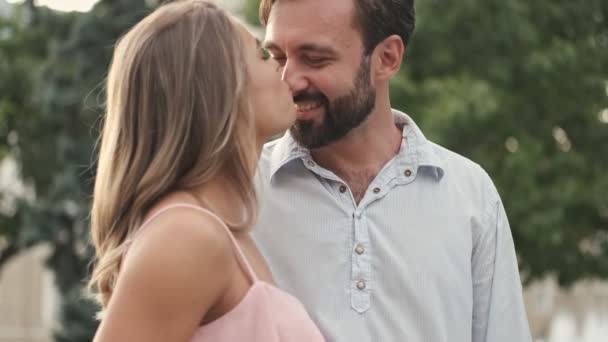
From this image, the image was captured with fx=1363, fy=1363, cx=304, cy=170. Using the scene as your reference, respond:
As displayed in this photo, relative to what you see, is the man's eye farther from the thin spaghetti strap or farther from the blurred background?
the blurred background

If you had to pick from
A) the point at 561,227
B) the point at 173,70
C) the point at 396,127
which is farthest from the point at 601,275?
the point at 173,70

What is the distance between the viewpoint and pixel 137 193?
260cm

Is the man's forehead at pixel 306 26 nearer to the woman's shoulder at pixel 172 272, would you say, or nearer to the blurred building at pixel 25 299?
the woman's shoulder at pixel 172 272

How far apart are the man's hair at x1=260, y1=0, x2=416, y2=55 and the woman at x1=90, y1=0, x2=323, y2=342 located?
0.76 metres

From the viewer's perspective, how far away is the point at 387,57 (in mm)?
3562

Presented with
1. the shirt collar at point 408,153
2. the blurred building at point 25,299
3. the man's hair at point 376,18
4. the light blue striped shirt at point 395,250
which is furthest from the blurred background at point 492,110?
the blurred building at point 25,299

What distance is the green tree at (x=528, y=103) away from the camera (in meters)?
14.0

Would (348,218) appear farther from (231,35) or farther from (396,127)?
(231,35)

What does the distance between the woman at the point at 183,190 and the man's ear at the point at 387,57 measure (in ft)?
2.67

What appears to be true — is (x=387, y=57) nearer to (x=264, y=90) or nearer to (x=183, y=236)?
(x=264, y=90)

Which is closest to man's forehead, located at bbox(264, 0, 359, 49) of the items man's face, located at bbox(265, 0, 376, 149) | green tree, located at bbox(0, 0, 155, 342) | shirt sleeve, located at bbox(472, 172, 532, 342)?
man's face, located at bbox(265, 0, 376, 149)

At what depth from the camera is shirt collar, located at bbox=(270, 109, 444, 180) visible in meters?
3.34

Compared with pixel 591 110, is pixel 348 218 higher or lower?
higher

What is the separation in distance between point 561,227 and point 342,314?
473 inches
